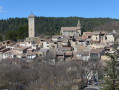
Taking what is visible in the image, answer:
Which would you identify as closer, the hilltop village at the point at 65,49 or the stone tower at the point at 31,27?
→ the hilltop village at the point at 65,49

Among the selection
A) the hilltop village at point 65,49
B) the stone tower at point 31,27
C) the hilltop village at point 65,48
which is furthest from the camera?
the stone tower at point 31,27

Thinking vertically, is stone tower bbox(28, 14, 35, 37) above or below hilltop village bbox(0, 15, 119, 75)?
above

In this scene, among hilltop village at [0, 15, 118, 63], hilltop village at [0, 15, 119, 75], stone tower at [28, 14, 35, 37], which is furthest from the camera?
stone tower at [28, 14, 35, 37]

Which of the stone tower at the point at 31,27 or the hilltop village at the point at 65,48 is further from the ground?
the stone tower at the point at 31,27

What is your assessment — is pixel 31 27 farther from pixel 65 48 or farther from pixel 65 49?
pixel 65 49

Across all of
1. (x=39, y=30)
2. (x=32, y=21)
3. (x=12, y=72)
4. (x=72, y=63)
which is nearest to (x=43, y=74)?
(x=12, y=72)

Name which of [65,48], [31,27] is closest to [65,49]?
[65,48]

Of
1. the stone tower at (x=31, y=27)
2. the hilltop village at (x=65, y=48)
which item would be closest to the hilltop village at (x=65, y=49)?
the hilltop village at (x=65, y=48)

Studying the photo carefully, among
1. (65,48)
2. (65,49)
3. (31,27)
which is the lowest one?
(65,49)

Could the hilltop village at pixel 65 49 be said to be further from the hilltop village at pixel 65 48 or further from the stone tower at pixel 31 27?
the stone tower at pixel 31 27

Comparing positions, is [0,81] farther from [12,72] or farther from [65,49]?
[65,49]

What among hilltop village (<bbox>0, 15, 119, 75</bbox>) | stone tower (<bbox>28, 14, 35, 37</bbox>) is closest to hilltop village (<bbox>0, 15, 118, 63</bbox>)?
hilltop village (<bbox>0, 15, 119, 75</bbox>)

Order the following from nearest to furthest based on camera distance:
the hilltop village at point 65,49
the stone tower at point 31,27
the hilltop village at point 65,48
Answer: the hilltop village at point 65,49
the hilltop village at point 65,48
the stone tower at point 31,27

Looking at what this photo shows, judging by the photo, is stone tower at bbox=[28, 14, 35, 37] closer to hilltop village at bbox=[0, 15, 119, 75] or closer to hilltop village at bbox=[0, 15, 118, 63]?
hilltop village at bbox=[0, 15, 118, 63]
